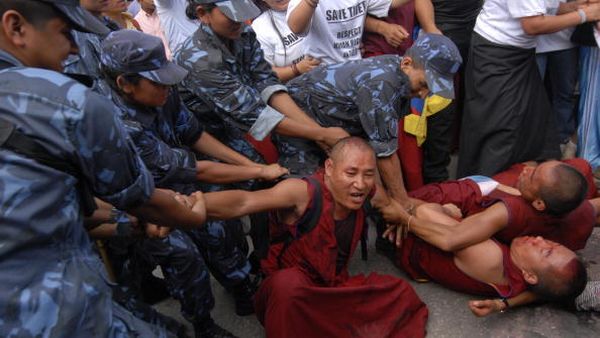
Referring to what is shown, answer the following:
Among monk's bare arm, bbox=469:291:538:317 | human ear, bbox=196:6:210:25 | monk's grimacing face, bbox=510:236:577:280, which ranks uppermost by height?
human ear, bbox=196:6:210:25

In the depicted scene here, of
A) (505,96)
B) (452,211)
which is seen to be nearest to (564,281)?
(452,211)

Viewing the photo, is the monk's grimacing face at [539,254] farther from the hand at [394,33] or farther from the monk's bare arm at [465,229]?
the hand at [394,33]

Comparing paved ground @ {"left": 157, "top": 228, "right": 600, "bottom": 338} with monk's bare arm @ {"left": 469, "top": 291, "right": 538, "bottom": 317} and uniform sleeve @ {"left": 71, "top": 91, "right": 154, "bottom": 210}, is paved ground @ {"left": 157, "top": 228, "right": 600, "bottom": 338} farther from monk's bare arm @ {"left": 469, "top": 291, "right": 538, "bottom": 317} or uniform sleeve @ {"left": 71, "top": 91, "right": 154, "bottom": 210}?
uniform sleeve @ {"left": 71, "top": 91, "right": 154, "bottom": 210}

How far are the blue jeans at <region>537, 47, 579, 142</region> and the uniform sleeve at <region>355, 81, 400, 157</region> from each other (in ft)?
6.14

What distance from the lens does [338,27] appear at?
3.54 meters

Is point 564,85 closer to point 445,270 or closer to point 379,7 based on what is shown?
point 379,7

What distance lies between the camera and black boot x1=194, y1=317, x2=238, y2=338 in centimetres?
269

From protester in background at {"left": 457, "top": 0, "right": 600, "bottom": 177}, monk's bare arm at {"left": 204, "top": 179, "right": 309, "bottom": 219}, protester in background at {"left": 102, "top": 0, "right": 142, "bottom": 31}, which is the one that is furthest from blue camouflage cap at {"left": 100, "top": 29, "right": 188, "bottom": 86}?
protester in background at {"left": 457, "top": 0, "right": 600, "bottom": 177}

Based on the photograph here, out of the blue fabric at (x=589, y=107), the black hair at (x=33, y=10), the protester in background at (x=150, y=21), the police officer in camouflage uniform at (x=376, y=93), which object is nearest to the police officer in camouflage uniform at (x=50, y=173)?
the black hair at (x=33, y=10)

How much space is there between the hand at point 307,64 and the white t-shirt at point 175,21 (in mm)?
960

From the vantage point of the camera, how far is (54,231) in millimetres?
1284

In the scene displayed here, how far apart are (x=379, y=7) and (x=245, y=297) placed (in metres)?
2.23

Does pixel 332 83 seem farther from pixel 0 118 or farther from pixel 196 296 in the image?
pixel 0 118

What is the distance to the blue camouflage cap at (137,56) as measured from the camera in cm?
217
